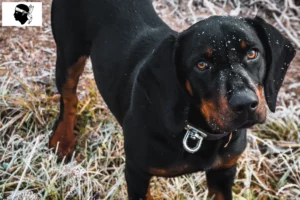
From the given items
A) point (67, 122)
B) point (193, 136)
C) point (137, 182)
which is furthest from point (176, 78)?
point (67, 122)

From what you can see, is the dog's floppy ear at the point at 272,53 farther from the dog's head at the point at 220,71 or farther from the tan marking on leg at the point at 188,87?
the tan marking on leg at the point at 188,87

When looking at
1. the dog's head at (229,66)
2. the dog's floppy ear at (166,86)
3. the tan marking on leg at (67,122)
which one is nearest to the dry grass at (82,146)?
the tan marking on leg at (67,122)

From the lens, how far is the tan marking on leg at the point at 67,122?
432cm

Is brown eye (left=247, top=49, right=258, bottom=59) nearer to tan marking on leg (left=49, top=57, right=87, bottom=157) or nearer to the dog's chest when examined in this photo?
the dog's chest

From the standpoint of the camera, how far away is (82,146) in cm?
466

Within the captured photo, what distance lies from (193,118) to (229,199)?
0.79 meters

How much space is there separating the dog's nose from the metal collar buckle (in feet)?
1.40

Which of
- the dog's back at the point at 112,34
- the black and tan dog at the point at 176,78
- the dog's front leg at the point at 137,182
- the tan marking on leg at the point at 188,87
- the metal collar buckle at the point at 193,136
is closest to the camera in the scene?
the black and tan dog at the point at 176,78

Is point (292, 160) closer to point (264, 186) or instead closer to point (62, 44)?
point (264, 186)

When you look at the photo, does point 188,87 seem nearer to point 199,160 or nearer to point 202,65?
point 202,65

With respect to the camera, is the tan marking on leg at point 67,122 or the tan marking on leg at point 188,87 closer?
the tan marking on leg at point 188,87

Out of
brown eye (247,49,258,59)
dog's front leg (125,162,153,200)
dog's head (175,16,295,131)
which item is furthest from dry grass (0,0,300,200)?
brown eye (247,49,258,59)

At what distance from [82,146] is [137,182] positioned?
47.0 inches

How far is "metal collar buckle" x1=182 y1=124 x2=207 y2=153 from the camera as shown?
323 centimetres
